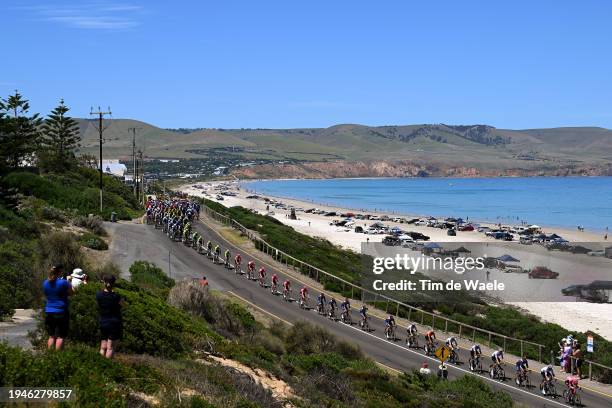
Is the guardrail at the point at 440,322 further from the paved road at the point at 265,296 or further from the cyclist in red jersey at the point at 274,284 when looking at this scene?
the cyclist in red jersey at the point at 274,284

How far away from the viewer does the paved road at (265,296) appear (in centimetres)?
1973

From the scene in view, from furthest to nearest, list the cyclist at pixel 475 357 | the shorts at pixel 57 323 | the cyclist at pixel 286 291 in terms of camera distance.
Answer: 1. the cyclist at pixel 286 291
2. the cyclist at pixel 475 357
3. the shorts at pixel 57 323

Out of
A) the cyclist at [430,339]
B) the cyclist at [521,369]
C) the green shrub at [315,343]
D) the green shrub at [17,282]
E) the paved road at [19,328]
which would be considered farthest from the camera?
the cyclist at [430,339]

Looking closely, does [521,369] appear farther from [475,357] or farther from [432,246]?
[432,246]

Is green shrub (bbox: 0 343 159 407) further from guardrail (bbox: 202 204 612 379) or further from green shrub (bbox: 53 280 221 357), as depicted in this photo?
guardrail (bbox: 202 204 612 379)

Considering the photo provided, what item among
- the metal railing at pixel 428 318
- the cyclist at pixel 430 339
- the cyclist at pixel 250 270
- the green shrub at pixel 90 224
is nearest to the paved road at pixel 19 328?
the cyclist at pixel 430 339

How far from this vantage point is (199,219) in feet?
180

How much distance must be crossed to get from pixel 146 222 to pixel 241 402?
128 ft

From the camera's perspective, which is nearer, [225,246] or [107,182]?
[225,246]

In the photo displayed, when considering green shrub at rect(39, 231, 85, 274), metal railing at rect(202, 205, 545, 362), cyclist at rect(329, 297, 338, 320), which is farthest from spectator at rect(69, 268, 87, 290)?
metal railing at rect(202, 205, 545, 362)

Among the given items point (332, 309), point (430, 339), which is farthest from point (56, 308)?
point (332, 309)

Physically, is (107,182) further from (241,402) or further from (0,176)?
(241,402)

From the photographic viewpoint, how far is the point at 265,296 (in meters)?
28.5

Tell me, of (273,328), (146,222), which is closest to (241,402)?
(273,328)
